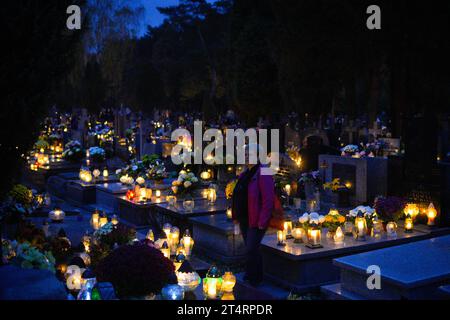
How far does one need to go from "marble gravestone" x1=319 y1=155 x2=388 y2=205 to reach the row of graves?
23 millimetres

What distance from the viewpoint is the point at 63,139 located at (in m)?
28.1

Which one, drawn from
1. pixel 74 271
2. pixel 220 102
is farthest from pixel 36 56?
pixel 220 102

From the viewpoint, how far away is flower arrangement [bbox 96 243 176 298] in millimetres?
5363

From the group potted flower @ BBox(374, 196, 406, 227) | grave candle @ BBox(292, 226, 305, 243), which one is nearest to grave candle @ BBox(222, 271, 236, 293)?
grave candle @ BBox(292, 226, 305, 243)

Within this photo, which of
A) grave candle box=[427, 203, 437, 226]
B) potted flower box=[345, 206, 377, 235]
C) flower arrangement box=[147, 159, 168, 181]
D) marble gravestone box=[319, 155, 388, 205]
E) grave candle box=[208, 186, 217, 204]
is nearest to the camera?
potted flower box=[345, 206, 377, 235]

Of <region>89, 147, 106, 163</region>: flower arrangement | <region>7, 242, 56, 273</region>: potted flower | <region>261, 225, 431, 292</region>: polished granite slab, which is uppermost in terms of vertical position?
<region>89, 147, 106, 163</region>: flower arrangement

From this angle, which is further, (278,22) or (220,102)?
(220,102)

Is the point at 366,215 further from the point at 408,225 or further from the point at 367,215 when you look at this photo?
the point at 408,225

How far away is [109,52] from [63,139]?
17.4 meters

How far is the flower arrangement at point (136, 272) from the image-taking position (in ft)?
17.6

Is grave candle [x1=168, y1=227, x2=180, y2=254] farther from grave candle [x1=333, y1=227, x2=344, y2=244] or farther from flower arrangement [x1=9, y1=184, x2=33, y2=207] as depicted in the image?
flower arrangement [x1=9, y1=184, x2=33, y2=207]

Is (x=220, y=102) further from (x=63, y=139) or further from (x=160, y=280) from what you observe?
(x=160, y=280)

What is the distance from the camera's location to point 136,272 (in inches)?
211

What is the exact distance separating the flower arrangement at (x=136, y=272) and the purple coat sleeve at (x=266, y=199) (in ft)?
7.75
